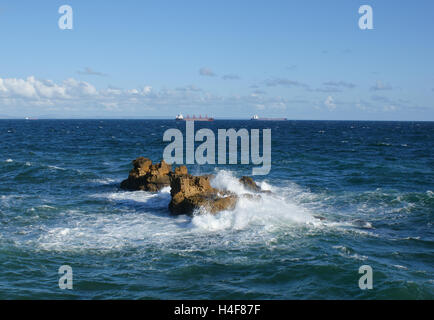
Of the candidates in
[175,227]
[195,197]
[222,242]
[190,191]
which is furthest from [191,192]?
[222,242]

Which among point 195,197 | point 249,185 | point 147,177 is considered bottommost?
point 249,185

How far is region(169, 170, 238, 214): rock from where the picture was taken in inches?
874

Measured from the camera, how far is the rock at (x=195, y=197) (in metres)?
22.2

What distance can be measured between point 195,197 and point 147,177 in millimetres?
9086

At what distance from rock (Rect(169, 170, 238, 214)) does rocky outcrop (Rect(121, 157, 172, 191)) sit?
20.3ft

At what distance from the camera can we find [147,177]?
30844mm

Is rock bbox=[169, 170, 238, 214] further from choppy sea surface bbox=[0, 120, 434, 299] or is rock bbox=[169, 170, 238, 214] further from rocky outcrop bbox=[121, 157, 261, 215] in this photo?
choppy sea surface bbox=[0, 120, 434, 299]

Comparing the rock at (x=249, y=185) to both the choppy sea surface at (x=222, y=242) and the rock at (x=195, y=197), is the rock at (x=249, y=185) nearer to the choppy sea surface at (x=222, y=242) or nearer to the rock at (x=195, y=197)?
the choppy sea surface at (x=222, y=242)

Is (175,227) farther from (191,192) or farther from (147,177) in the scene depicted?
(147,177)

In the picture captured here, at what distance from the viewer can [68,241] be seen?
18.2 meters

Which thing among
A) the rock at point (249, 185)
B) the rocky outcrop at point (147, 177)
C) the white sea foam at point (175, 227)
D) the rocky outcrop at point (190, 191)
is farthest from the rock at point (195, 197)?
the rocky outcrop at point (147, 177)

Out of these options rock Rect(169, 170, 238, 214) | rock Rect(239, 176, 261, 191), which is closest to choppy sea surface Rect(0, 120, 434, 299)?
rock Rect(169, 170, 238, 214)

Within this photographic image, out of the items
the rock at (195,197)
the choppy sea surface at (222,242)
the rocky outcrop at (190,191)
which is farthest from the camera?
the rocky outcrop at (190,191)

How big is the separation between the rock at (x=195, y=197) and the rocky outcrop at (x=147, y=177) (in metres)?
6.17
